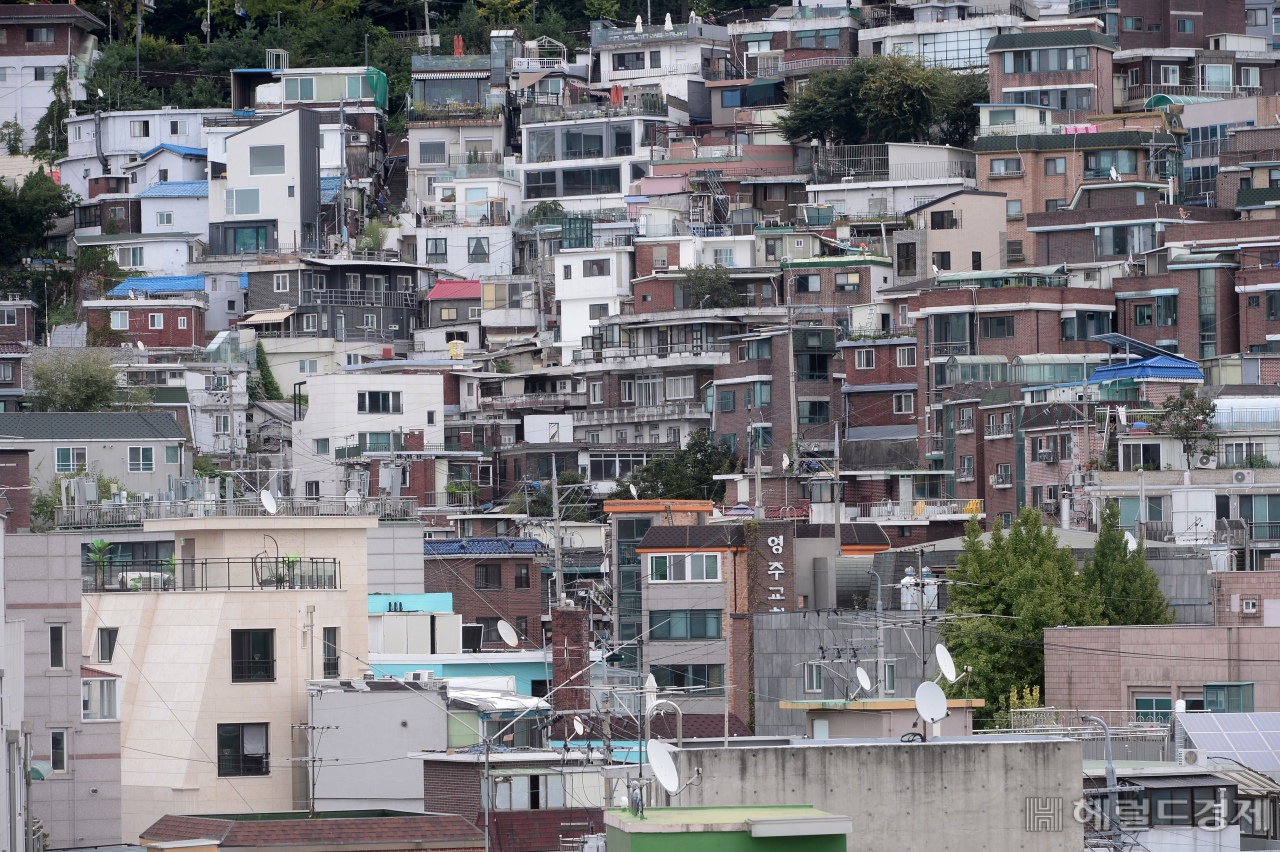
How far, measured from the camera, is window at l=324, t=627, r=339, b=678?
4284cm

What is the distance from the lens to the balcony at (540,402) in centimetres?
9519

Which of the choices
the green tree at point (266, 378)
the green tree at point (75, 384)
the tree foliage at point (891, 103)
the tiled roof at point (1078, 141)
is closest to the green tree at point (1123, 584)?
the tiled roof at point (1078, 141)

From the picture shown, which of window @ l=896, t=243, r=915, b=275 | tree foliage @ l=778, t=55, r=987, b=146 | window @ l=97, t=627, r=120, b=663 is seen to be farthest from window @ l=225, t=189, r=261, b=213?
window @ l=97, t=627, r=120, b=663

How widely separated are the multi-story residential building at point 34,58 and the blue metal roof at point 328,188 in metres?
18.5

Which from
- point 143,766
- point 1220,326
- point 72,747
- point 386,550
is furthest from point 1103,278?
point 72,747

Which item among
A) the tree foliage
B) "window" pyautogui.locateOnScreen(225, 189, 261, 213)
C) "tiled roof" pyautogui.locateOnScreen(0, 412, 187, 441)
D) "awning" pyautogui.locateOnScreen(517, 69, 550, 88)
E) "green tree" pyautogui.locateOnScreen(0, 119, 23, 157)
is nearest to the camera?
"tiled roof" pyautogui.locateOnScreen(0, 412, 187, 441)

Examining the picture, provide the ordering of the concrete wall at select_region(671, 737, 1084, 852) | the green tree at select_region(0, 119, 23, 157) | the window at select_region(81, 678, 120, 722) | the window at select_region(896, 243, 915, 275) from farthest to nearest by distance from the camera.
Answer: the green tree at select_region(0, 119, 23, 157) → the window at select_region(896, 243, 915, 275) → the window at select_region(81, 678, 120, 722) → the concrete wall at select_region(671, 737, 1084, 852)

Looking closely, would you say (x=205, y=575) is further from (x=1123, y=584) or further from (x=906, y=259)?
(x=906, y=259)

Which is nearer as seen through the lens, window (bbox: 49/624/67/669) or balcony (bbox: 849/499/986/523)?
window (bbox: 49/624/67/669)

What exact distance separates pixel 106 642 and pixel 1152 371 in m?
40.8

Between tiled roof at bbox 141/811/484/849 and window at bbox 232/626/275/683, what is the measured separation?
9.90 meters

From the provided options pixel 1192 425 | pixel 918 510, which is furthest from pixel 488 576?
pixel 1192 425

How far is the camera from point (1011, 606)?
51.4 m

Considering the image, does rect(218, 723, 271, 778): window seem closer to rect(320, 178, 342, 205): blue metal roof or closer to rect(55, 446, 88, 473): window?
rect(55, 446, 88, 473): window
